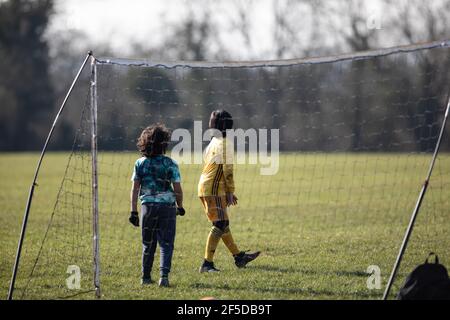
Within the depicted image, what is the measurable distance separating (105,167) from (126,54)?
30.1 metres

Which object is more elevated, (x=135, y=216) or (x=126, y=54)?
(x=126, y=54)

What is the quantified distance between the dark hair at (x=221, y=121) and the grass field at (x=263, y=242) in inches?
69.0

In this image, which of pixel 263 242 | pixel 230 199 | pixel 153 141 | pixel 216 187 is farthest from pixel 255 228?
pixel 153 141

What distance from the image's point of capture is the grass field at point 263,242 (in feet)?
24.4

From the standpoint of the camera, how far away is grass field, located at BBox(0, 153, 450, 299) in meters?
7.43

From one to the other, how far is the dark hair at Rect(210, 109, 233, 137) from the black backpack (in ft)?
9.67

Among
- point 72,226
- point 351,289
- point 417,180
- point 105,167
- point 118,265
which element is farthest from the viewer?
point 105,167

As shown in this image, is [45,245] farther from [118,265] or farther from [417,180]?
[417,180]

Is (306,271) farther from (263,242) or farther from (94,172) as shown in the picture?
(94,172)

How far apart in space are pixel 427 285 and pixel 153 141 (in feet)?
10.6

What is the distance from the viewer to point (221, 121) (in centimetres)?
806

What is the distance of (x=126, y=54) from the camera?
5450cm
